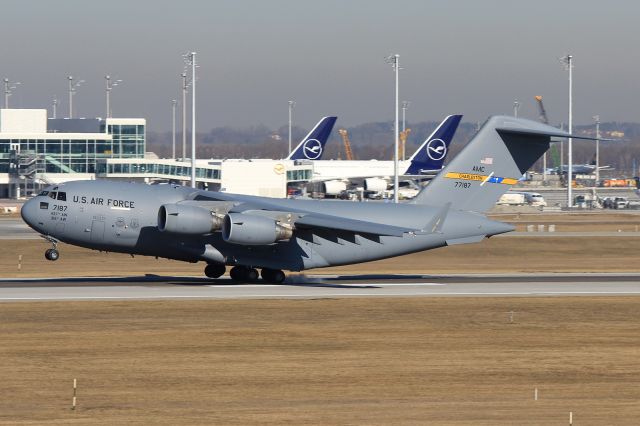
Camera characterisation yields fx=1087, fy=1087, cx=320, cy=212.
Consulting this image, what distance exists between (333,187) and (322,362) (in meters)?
108

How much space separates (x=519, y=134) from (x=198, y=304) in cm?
1476

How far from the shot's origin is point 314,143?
153 metres

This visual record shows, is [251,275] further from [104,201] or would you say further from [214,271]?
[104,201]

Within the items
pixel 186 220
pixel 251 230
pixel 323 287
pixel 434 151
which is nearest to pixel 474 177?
pixel 323 287

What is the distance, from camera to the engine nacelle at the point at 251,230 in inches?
1453

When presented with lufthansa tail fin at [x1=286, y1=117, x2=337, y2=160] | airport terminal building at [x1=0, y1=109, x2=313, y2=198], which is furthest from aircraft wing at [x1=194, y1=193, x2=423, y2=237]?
lufthansa tail fin at [x1=286, y1=117, x2=337, y2=160]

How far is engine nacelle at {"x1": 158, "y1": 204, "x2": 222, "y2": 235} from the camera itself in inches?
1448

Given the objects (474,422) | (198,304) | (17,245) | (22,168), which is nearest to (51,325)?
(198,304)

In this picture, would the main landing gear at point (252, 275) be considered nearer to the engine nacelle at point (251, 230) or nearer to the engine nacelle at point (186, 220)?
the engine nacelle at point (251, 230)

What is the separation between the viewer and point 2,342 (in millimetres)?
26500

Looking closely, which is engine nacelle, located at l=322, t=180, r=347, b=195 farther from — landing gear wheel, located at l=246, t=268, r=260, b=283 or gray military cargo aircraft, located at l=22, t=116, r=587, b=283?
landing gear wheel, located at l=246, t=268, r=260, b=283

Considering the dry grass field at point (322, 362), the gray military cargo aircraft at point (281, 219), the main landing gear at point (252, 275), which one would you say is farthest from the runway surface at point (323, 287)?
the dry grass field at point (322, 362)

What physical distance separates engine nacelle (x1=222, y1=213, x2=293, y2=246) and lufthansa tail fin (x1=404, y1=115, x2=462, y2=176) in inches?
3925

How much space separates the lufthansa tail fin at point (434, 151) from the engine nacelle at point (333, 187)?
34.9 ft
